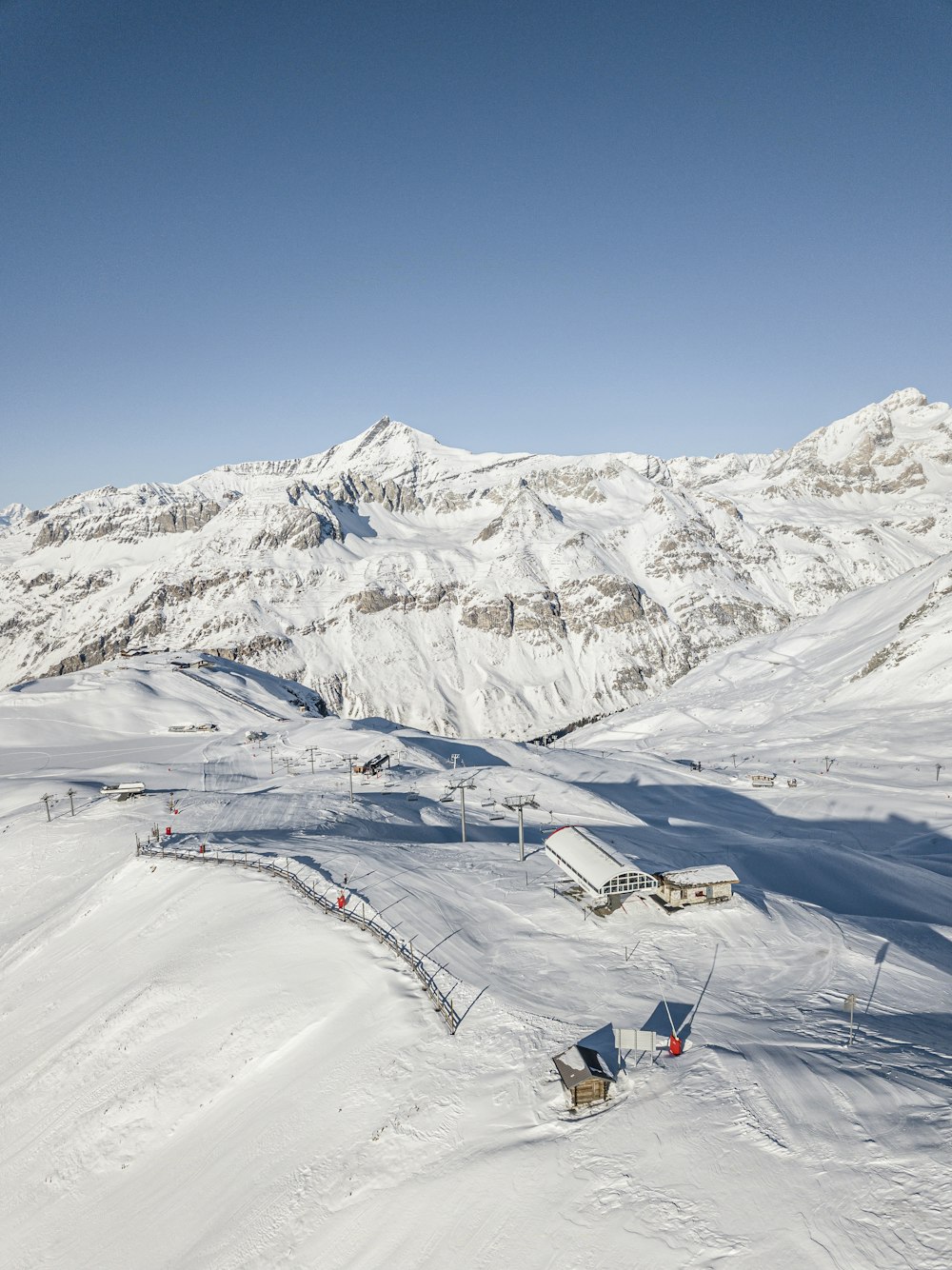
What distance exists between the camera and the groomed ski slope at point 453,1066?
52.7 ft

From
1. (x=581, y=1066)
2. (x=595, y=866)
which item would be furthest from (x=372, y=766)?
(x=581, y=1066)

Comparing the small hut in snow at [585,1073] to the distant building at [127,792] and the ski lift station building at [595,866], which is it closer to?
the ski lift station building at [595,866]

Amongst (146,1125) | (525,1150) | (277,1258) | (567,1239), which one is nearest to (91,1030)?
(146,1125)

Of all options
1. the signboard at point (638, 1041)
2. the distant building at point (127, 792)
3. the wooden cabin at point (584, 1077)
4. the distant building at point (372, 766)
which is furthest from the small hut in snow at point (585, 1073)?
the distant building at point (372, 766)

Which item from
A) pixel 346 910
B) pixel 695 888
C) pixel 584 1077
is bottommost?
pixel 695 888

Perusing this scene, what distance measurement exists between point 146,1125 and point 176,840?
2655 cm

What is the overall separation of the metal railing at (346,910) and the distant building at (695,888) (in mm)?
12148

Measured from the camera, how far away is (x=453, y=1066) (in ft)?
71.4

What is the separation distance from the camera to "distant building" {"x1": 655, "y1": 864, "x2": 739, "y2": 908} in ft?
113

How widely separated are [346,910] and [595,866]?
11629mm

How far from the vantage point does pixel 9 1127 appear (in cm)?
2638

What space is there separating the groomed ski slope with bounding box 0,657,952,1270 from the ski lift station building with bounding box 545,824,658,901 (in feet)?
4.38

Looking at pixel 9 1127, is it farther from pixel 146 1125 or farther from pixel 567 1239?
pixel 567 1239

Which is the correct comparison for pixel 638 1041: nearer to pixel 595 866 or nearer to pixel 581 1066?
pixel 581 1066
